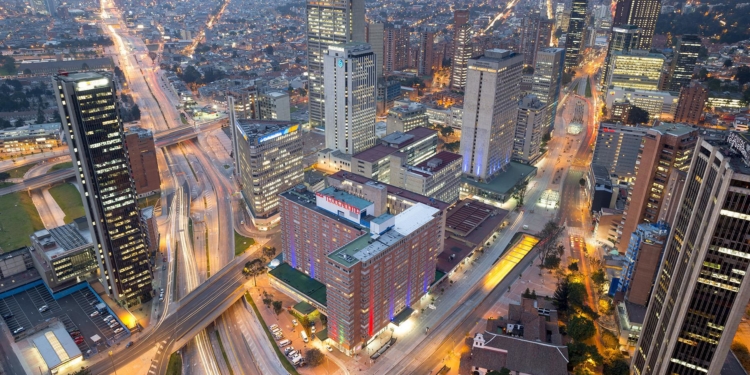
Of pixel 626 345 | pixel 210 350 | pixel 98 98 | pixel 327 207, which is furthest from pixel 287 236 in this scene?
pixel 626 345

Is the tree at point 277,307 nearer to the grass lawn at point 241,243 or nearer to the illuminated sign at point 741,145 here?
the grass lawn at point 241,243

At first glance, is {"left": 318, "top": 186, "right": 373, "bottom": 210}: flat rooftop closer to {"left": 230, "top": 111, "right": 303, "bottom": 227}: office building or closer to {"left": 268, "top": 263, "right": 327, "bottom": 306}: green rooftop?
{"left": 268, "top": 263, "right": 327, "bottom": 306}: green rooftop

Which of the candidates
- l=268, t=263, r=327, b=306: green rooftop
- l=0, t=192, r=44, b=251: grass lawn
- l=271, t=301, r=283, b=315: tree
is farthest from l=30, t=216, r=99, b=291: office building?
l=271, t=301, r=283, b=315: tree

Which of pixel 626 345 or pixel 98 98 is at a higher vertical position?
pixel 98 98

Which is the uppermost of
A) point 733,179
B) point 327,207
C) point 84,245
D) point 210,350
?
point 733,179

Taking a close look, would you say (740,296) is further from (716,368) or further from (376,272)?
(376,272)

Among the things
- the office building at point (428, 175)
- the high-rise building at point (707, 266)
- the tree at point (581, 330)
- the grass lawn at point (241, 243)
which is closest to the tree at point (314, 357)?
the grass lawn at point (241, 243)
